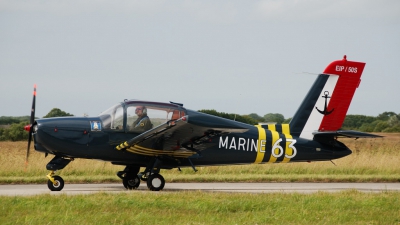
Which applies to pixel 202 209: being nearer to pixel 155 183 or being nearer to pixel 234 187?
pixel 155 183

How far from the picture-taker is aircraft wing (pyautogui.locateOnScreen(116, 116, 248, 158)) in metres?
12.8

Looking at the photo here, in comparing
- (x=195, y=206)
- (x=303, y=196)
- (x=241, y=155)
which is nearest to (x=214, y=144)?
(x=241, y=155)

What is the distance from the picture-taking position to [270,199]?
1131 centimetres

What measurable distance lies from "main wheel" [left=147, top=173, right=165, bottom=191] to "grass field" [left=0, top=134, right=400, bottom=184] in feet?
10.4

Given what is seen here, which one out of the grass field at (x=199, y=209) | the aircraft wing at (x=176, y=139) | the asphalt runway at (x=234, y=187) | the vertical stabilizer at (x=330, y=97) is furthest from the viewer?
the vertical stabilizer at (x=330, y=97)

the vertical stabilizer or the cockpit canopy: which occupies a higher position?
the vertical stabilizer

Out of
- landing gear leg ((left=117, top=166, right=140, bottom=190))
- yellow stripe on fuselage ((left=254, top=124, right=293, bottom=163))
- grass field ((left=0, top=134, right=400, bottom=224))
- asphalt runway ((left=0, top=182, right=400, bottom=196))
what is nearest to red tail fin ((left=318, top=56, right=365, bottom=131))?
yellow stripe on fuselage ((left=254, top=124, right=293, bottom=163))

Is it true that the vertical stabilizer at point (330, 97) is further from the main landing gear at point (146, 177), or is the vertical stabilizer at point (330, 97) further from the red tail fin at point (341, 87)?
the main landing gear at point (146, 177)

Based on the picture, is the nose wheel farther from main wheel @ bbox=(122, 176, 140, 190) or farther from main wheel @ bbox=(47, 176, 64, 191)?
main wheel @ bbox=(122, 176, 140, 190)

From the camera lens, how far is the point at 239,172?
19734 millimetres

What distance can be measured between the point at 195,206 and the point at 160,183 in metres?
3.71

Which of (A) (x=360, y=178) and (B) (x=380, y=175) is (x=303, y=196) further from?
(B) (x=380, y=175)

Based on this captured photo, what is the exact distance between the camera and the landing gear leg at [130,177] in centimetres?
1489

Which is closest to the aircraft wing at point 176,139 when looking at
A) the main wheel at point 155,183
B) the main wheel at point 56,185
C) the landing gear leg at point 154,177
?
the landing gear leg at point 154,177
